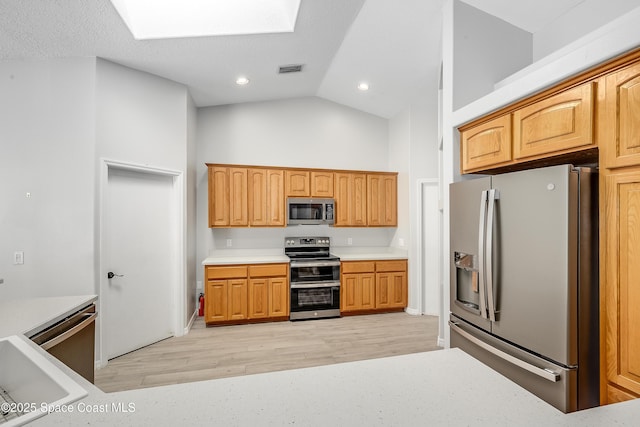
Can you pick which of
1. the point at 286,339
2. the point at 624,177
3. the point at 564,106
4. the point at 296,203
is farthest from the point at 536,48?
the point at 286,339

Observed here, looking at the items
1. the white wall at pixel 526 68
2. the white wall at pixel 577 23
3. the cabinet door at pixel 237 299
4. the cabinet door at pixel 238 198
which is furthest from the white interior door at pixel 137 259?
the white wall at pixel 577 23

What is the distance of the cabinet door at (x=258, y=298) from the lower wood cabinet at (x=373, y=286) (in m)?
1.11

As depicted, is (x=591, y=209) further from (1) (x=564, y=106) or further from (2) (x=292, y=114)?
(2) (x=292, y=114)

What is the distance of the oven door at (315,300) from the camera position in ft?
14.3

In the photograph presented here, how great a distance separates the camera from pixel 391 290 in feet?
15.4

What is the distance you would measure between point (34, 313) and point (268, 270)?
9.04 feet

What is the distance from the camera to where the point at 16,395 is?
1.11m

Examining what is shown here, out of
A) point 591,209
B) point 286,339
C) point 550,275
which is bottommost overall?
point 286,339

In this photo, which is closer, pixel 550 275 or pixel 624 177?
pixel 624 177

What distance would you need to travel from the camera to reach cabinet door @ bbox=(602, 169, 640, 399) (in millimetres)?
1376

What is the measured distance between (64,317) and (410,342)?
10.9 ft

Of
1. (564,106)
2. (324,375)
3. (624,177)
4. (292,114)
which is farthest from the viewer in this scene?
(292,114)

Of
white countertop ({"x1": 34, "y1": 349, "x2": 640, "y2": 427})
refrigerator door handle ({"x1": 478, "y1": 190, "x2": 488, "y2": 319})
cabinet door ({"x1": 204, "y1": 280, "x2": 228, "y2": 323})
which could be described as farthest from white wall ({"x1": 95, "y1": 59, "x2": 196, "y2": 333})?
refrigerator door handle ({"x1": 478, "y1": 190, "x2": 488, "y2": 319})

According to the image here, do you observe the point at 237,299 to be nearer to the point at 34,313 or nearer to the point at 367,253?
the point at 367,253
